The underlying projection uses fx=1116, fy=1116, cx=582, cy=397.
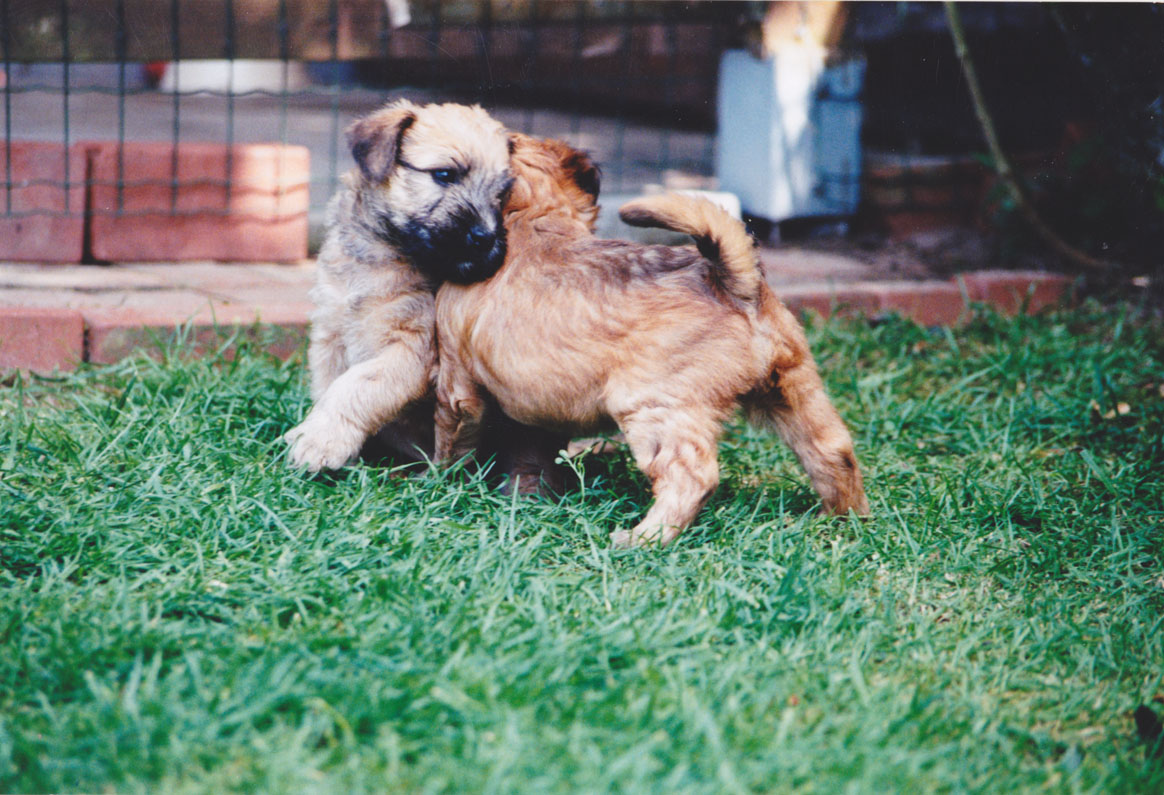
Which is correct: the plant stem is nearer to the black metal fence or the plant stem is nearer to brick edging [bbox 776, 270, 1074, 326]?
brick edging [bbox 776, 270, 1074, 326]

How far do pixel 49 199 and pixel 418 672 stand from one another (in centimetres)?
333

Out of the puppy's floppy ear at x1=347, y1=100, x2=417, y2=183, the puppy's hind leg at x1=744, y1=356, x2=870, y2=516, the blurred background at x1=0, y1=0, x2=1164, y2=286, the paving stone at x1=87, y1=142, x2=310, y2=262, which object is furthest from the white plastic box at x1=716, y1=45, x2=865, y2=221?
the puppy's hind leg at x1=744, y1=356, x2=870, y2=516

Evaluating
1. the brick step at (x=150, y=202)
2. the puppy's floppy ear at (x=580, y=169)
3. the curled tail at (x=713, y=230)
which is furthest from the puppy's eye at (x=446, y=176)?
the brick step at (x=150, y=202)

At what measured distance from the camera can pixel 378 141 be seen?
10.2 ft

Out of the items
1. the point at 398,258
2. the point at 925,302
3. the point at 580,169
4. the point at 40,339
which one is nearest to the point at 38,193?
the point at 40,339

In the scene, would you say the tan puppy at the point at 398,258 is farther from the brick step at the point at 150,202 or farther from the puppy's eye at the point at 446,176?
the brick step at the point at 150,202

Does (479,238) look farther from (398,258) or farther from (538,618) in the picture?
(538,618)

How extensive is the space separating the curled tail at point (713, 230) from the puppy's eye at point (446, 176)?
584mm

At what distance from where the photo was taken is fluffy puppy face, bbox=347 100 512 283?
303cm

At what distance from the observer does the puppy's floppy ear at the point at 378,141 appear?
10.2 feet

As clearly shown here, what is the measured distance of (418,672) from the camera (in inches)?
79.9

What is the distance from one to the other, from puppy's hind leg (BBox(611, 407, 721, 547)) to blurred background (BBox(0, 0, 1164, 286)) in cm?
262

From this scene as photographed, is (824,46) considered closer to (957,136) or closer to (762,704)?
(957,136)

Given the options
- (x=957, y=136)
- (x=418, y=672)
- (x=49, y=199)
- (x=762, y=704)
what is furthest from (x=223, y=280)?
(x=957, y=136)
